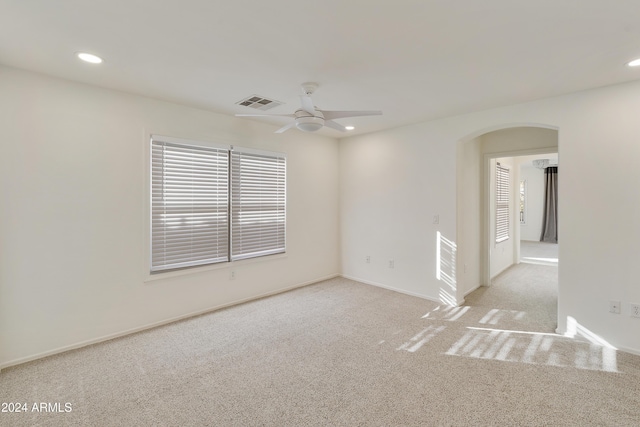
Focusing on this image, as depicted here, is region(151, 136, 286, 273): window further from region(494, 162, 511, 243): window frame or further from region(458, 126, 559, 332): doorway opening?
region(494, 162, 511, 243): window frame

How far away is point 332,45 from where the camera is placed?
2.23 metres

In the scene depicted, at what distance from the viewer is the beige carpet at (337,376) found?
6.61ft

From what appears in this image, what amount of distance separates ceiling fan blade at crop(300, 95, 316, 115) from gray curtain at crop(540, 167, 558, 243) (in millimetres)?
10412

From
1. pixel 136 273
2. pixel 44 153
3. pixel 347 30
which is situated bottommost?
pixel 136 273

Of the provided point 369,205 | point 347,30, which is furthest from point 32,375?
point 369,205

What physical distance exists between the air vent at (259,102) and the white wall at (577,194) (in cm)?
215

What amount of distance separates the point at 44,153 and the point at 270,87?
2.20 meters

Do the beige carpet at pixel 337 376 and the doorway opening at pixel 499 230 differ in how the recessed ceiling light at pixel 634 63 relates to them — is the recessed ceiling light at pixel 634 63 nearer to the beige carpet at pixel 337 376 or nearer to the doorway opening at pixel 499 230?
the doorway opening at pixel 499 230

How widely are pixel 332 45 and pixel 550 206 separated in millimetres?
10729

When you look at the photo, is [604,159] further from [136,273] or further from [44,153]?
[44,153]

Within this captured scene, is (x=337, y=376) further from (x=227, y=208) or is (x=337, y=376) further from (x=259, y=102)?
(x=259, y=102)

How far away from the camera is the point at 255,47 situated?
226 centimetres

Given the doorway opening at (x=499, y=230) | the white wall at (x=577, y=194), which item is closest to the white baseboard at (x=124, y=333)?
the white wall at (x=577, y=194)

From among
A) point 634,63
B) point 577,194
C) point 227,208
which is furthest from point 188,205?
point 634,63
